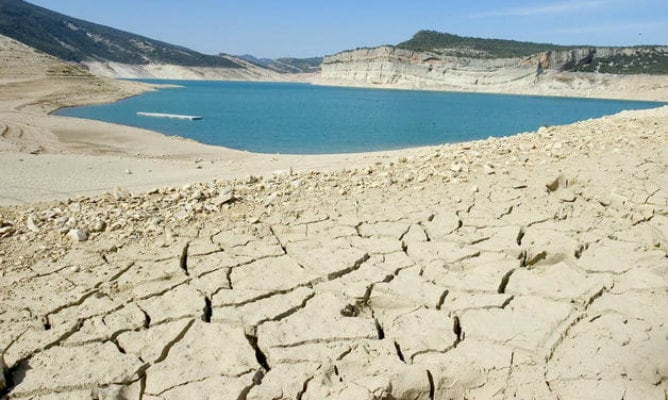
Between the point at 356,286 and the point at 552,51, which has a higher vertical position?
the point at 552,51

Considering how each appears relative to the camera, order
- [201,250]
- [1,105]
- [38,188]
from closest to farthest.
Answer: [201,250], [38,188], [1,105]

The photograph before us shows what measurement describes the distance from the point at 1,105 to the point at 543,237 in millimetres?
26663

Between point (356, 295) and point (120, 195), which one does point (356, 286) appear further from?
point (120, 195)

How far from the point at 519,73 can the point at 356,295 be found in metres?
84.1

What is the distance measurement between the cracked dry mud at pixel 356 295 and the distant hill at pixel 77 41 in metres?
87.0

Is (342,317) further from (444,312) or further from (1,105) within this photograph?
Result: (1,105)

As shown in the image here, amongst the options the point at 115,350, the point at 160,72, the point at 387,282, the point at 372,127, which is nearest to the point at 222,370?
the point at 115,350

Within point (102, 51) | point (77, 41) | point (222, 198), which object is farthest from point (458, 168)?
point (102, 51)

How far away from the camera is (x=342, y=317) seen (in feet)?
10.6

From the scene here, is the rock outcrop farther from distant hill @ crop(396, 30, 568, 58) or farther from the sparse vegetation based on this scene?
distant hill @ crop(396, 30, 568, 58)

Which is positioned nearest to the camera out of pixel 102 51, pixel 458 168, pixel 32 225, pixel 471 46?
pixel 32 225

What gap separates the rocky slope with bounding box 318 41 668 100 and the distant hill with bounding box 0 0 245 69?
5610cm

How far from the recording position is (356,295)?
136 inches

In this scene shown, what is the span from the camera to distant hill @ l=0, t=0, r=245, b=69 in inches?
3258
